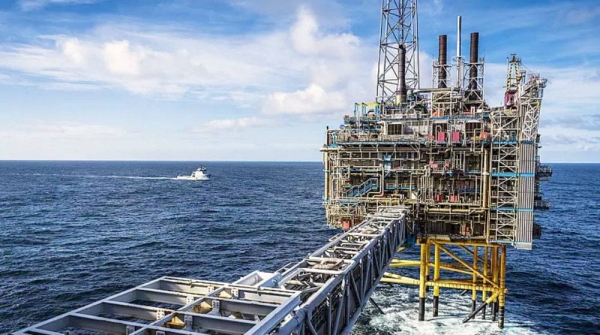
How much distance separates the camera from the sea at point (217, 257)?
4366 centimetres

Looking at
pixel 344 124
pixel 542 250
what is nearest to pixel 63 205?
pixel 344 124

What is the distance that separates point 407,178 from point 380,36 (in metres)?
19.0

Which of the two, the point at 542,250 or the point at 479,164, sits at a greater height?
the point at 479,164

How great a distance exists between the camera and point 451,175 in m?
41.7

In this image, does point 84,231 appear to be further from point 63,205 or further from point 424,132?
point 424,132

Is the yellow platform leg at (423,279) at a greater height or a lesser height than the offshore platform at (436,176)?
lesser

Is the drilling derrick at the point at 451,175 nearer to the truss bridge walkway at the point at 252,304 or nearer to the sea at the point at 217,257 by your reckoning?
the sea at the point at 217,257

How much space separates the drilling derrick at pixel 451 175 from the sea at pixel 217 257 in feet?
14.5

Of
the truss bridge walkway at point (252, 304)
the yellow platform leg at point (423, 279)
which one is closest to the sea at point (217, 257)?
the yellow platform leg at point (423, 279)

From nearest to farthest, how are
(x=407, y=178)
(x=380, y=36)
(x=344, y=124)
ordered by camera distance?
(x=407, y=178) → (x=344, y=124) → (x=380, y=36)

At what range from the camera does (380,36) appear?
53281mm

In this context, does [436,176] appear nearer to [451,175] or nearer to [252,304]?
[451,175]

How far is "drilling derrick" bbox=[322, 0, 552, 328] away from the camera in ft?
129

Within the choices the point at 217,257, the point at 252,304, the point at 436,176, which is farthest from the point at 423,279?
the point at 252,304
